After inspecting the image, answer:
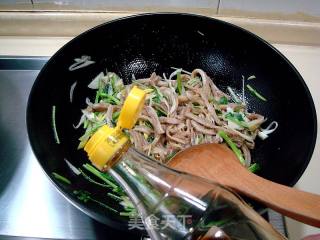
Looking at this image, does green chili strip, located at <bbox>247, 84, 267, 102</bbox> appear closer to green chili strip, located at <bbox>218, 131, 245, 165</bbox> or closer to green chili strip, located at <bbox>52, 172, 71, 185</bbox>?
green chili strip, located at <bbox>218, 131, 245, 165</bbox>

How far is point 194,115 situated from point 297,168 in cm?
27

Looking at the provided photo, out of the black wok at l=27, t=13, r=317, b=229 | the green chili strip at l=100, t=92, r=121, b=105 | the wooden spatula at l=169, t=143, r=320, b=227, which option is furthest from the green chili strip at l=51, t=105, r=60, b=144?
the wooden spatula at l=169, t=143, r=320, b=227

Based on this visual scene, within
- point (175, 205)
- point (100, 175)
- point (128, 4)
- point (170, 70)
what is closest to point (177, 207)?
point (175, 205)

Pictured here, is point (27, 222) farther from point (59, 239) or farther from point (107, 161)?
point (107, 161)

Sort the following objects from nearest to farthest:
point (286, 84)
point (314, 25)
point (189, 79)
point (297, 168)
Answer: point (297, 168)
point (286, 84)
point (189, 79)
point (314, 25)

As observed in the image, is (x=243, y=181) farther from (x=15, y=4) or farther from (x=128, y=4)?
(x=15, y=4)

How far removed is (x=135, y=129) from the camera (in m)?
0.83

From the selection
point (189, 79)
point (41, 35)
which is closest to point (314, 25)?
point (189, 79)

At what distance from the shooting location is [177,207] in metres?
0.55

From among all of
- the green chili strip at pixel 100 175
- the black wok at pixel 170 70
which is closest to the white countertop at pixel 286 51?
the black wok at pixel 170 70

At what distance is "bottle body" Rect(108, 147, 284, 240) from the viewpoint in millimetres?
546

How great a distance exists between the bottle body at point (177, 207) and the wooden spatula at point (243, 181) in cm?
6

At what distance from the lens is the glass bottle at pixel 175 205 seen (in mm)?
545

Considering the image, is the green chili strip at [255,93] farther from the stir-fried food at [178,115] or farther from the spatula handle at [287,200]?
the spatula handle at [287,200]
